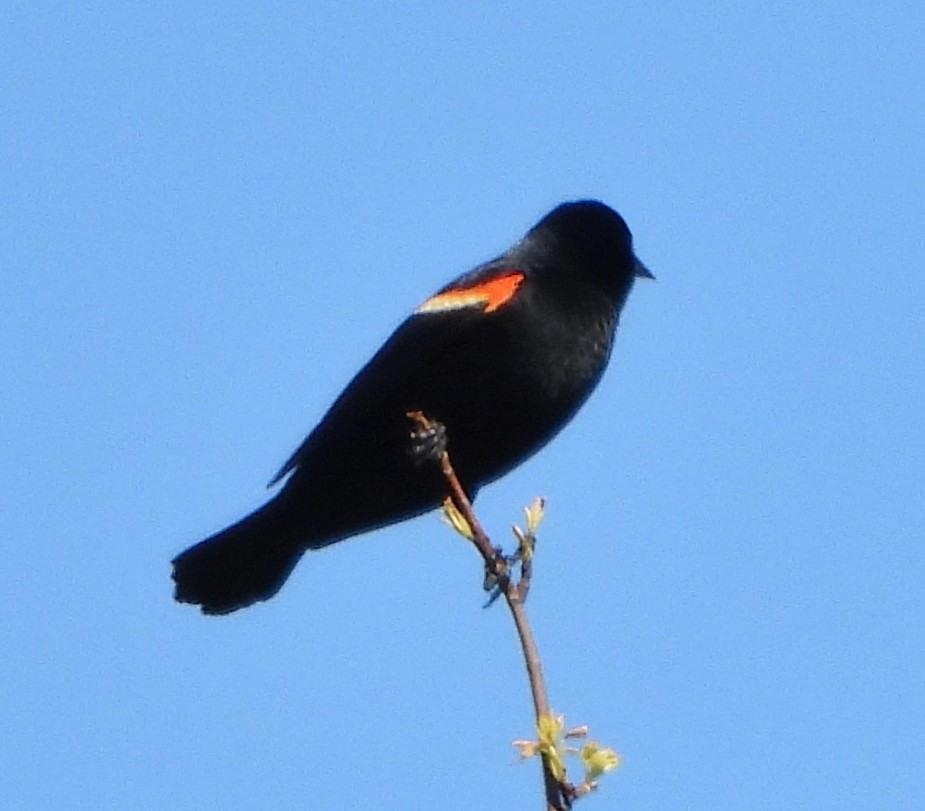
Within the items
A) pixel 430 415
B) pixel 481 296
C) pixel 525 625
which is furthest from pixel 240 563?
pixel 525 625

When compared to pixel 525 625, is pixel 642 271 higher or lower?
higher

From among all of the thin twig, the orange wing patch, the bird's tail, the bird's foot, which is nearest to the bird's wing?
the orange wing patch

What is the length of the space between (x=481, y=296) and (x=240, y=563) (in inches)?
37.6

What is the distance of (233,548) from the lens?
185 inches

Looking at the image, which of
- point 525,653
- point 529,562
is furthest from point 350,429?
point 525,653

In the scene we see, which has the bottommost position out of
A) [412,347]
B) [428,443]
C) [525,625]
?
[525,625]

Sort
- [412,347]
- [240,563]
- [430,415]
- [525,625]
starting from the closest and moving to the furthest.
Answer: [525,625], [430,415], [412,347], [240,563]

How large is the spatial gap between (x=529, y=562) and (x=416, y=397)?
1.95 m

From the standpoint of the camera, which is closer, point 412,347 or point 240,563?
point 412,347

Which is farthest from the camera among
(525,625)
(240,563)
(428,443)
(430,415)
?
(240,563)

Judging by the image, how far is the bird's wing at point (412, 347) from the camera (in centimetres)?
453

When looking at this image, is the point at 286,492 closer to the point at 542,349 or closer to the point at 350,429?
the point at 350,429

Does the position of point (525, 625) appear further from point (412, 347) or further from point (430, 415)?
point (412, 347)

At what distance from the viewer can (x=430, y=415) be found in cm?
446
